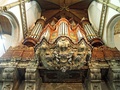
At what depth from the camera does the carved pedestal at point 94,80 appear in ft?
16.2

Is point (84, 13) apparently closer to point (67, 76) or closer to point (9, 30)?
point (9, 30)

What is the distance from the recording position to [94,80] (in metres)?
5.02

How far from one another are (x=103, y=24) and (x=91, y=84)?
333 cm

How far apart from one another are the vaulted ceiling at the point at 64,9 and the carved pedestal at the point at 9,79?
19.6 ft

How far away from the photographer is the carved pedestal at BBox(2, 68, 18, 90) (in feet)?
16.1

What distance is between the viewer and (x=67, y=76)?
5.39 metres

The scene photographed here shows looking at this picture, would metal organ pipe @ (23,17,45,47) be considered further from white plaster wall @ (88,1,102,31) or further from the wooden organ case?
white plaster wall @ (88,1,102,31)

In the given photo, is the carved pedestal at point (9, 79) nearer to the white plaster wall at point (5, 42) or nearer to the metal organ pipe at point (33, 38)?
the metal organ pipe at point (33, 38)

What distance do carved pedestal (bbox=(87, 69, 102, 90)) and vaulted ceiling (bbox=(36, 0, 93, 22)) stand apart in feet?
19.5

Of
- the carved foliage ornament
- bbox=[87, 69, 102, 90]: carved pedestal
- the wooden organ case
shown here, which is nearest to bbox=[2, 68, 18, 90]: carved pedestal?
the wooden organ case

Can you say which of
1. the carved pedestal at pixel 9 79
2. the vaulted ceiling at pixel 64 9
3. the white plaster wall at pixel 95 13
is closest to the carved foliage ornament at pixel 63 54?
the carved pedestal at pixel 9 79

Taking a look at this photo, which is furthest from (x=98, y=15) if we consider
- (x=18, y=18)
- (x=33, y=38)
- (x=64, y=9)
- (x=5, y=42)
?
(x=5, y=42)

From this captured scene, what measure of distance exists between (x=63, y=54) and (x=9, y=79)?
1579mm

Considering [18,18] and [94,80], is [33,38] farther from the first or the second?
[94,80]
